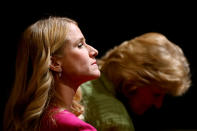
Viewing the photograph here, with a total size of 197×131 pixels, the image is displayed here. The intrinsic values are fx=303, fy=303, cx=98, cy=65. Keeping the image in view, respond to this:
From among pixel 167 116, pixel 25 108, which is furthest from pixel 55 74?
pixel 167 116

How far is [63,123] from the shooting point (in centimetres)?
111

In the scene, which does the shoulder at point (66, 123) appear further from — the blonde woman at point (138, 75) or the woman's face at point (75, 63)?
the blonde woman at point (138, 75)

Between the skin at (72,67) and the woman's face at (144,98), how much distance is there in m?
0.59

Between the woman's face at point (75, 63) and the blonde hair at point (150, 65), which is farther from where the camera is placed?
the blonde hair at point (150, 65)

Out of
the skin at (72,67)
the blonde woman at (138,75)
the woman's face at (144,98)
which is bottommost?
the woman's face at (144,98)

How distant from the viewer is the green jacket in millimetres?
1419

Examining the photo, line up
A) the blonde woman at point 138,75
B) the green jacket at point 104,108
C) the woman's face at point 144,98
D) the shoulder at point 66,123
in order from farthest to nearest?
the woman's face at point 144,98 < the blonde woman at point 138,75 < the green jacket at point 104,108 < the shoulder at point 66,123

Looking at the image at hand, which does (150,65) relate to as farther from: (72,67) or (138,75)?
(72,67)

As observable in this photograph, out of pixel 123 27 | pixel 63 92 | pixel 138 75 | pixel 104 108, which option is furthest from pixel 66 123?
pixel 123 27

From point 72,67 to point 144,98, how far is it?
2.29ft

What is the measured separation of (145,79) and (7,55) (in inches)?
30.9

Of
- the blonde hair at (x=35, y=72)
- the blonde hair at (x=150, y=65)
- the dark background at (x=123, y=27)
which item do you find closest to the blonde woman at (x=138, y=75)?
the blonde hair at (x=150, y=65)

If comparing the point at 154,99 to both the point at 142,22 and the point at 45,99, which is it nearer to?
the point at 142,22

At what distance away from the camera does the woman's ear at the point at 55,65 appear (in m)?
1.17
